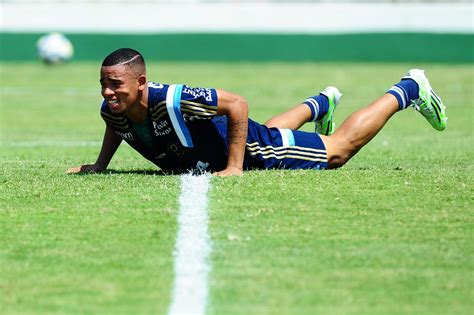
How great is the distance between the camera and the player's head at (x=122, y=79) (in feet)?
26.9

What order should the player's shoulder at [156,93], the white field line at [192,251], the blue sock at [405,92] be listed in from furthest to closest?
the blue sock at [405,92] < the player's shoulder at [156,93] < the white field line at [192,251]

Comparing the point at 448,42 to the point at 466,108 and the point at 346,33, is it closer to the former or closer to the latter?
the point at 346,33

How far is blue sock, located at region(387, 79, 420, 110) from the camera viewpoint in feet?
32.0

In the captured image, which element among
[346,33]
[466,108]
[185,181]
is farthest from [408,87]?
[346,33]

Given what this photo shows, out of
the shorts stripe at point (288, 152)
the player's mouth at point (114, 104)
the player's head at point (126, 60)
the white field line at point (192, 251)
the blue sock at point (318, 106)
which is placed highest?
the player's head at point (126, 60)

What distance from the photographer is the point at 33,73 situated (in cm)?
3334

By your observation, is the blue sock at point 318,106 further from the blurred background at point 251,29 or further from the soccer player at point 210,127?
the blurred background at point 251,29

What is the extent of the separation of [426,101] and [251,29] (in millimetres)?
32060

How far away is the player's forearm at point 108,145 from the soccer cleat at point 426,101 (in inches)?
115

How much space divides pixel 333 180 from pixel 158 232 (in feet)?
6.53

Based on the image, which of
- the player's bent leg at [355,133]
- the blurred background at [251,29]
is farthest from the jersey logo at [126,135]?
the blurred background at [251,29]

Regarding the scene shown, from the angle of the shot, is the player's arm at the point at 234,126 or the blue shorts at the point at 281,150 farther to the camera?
the blue shorts at the point at 281,150

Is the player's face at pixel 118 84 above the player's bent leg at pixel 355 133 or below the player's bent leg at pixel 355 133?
above

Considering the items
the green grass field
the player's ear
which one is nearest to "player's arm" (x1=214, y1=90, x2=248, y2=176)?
the green grass field
